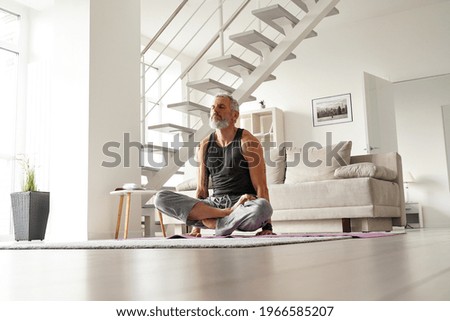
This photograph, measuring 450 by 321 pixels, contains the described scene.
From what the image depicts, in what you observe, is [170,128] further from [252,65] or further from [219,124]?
[219,124]

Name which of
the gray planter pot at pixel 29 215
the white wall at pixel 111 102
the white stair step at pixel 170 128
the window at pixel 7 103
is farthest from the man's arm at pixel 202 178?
the window at pixel 7 103

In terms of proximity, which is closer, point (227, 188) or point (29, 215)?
point (227, 188)

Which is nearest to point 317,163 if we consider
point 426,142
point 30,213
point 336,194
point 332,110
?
point 336,194

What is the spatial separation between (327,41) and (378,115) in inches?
74.5

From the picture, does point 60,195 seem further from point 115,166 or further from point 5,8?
point 5,8

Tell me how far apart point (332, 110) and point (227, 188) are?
5207 millimetres

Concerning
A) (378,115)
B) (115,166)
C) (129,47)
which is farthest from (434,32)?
(115,166)

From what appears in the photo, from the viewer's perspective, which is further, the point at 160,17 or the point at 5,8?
the point at 160,17

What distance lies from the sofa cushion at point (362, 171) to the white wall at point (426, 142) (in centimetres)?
281

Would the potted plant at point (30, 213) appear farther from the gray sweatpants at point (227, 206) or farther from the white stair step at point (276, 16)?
the white stair step at point (276, 16)

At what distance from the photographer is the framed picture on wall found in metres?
7.73

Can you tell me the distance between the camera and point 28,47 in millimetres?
6852

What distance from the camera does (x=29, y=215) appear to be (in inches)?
183

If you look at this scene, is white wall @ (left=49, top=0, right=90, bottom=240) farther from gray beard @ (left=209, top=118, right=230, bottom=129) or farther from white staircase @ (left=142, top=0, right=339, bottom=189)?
gray beard @ (left=209, top=118, right=230, bottom=129)
